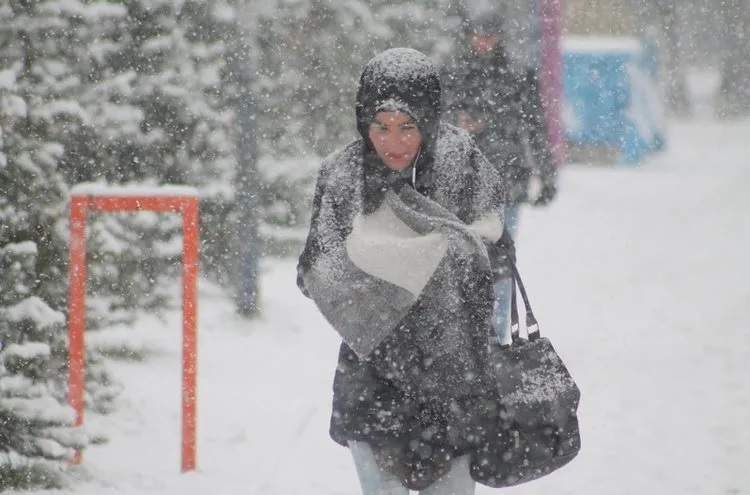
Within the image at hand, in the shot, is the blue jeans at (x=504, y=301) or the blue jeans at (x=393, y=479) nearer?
the blue jeans at (x=393, y=479)

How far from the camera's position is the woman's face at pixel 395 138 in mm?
3422

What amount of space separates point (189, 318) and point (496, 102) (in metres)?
2.25

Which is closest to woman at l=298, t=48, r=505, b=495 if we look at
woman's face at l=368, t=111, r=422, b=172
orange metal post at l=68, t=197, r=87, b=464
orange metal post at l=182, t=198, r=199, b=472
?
woman's face at l=368, t=111, r=422, b=172

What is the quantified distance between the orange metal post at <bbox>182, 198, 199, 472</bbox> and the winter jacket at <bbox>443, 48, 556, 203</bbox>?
1841mm

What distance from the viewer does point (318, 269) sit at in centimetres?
336

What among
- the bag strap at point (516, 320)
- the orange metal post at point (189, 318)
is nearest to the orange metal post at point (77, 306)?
the orange metal post at point (189, 318)

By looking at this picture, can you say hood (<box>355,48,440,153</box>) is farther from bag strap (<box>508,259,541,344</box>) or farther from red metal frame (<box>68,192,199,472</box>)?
red metal frame (<box>68,192,199,472</box>)

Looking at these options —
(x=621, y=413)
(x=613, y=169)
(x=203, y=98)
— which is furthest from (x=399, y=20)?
(x=613, y=169)

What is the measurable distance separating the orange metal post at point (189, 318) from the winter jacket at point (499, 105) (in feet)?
6.04

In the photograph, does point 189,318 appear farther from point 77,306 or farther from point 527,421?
point 527,421

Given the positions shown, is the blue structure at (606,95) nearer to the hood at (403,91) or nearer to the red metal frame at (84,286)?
the red metal frame at (84,286)

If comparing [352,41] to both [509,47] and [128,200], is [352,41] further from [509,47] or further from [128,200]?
[128,200]

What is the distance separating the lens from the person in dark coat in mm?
6926

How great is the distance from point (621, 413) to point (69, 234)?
3.67 meters
